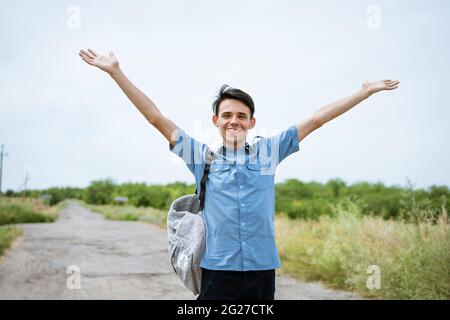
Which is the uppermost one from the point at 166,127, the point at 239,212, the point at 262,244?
the point at 166,127

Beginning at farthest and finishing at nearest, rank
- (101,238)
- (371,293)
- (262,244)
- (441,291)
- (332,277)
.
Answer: (101,238) → (332,277) → (371,293) → (441,291) → (262,244)

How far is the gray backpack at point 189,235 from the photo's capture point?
8.39ft

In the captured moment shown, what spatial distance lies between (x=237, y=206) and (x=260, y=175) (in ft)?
0.75

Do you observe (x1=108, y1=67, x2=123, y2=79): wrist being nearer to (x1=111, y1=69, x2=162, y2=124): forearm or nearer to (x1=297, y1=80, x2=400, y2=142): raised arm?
(x1=111, y1=69, x2=162, y2=124): forearm

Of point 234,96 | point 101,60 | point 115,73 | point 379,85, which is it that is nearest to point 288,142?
point 234,96

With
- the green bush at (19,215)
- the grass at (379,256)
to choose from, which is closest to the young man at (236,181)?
the grass at (379,256)

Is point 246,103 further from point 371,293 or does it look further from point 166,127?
point 371,293

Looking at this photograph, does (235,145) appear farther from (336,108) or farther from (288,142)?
(336,108)

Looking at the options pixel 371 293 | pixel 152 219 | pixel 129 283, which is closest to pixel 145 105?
pixel 371 293

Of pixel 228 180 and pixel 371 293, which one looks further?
pixel 371 293

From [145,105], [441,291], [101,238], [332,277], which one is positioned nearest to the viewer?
[145,105]

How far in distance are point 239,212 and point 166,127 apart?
684 mm

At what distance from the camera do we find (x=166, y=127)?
276 centimetres

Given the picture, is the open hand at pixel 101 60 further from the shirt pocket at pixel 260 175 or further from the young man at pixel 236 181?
the shirt pocket at pixel 260 175
